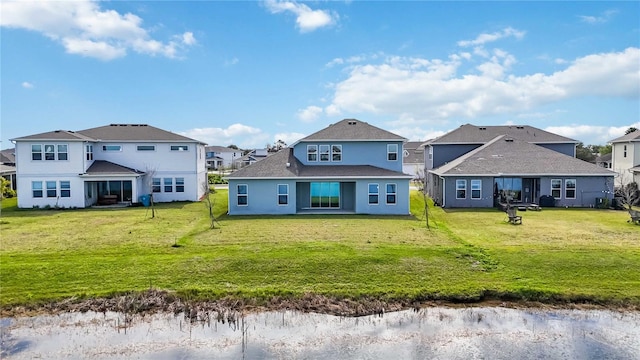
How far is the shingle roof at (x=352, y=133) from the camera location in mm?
26094

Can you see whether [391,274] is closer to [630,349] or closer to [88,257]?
[630,349]

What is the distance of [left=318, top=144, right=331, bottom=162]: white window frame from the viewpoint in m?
26.3

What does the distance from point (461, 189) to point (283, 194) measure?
1207 centimetres

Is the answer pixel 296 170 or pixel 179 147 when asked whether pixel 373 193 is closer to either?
pixel 296 170

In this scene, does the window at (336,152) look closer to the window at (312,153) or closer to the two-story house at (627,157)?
the window at (312,153)

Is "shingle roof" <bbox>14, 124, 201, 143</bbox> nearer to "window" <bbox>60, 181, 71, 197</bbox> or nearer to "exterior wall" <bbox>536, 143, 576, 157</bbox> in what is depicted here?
"window" <bbox>60, 181, 71, 197</bbox>

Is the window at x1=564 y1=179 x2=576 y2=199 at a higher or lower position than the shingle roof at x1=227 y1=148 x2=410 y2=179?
lower

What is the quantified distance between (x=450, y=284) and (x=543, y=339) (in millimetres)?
2945

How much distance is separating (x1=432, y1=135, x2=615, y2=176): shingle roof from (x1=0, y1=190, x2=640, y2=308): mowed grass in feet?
24.5

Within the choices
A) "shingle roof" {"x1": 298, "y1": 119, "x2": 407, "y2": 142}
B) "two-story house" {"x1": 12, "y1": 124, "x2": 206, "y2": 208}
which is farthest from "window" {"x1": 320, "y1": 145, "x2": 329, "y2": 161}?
"two-story house" {"x1": 12, "y1": 124, "x2": 206, "y2": 208}

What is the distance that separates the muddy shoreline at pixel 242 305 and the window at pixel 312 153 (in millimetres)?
16329

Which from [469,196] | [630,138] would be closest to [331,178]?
[469,196]

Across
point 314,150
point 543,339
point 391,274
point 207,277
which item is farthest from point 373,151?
point 543,339

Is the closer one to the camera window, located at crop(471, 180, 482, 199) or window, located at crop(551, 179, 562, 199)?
window, located at crop(471, 180, 482, 199)
